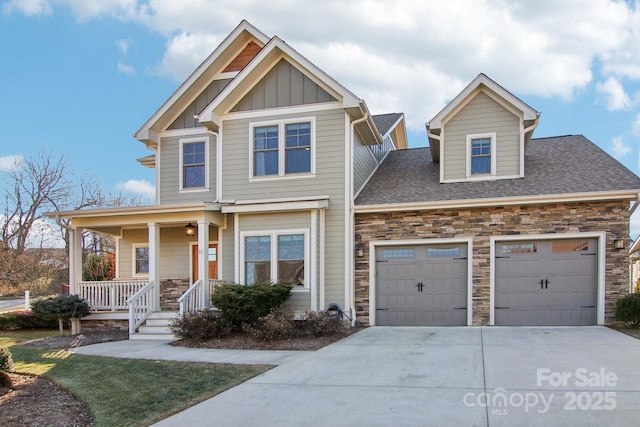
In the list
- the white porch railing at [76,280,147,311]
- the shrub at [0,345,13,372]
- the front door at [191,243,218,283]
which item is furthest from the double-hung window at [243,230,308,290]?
the shrub at [0,345,13,372]

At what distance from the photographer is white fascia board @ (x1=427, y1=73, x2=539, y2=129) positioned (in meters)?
12.7

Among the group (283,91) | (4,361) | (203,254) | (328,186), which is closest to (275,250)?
(203,254)

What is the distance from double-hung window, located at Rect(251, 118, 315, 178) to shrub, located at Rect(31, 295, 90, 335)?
Answer: 5661mm

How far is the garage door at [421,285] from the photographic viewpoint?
40.2 feet

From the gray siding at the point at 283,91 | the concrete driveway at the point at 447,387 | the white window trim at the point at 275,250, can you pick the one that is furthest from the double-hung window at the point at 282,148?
the concrete driveway at the point at 447,387

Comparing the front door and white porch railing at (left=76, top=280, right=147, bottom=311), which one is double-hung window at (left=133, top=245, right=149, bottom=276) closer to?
white porch railing at (left=76, top=280, right=147, bottom=311)

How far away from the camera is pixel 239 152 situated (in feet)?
44.0

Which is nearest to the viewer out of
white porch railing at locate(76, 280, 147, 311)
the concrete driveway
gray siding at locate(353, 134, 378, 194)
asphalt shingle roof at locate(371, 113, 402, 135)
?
the concrete driveway

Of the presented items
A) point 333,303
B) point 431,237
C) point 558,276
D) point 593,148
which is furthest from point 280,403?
point 593,148

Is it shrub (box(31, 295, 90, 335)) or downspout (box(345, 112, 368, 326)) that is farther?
shrub (box(31, 295, 90, 335))

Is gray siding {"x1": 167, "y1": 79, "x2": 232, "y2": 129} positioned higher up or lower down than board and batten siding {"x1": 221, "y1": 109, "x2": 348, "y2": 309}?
higher up

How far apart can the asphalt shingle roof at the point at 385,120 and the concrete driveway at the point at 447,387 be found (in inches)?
378

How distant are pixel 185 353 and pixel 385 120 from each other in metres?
11.8

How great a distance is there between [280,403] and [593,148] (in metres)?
12.4
